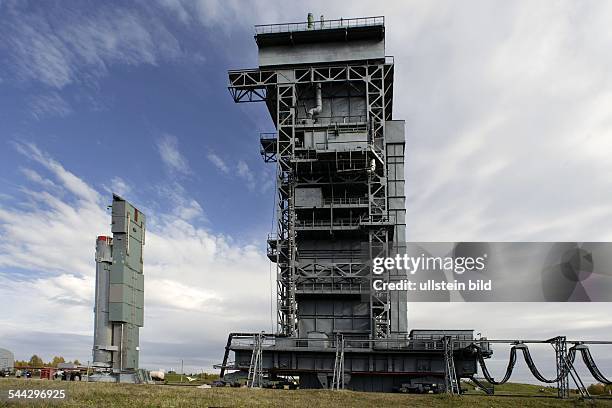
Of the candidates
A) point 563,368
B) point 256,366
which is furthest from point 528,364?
point 256,366

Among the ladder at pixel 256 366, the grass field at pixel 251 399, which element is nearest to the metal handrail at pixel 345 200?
the ladder at pixel 256 366

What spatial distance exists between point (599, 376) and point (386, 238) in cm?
2005

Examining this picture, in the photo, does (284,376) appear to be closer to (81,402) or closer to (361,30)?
(81,402)

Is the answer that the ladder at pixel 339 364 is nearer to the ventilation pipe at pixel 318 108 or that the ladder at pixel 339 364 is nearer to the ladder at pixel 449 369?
the ladder at pixel 449 369

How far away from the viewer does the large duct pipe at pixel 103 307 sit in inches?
1844

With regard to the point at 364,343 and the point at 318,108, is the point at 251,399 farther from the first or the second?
the point at 318,108

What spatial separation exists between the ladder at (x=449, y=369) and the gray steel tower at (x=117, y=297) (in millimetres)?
24691

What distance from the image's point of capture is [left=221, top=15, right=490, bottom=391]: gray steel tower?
153 feet

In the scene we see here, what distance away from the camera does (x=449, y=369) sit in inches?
1612

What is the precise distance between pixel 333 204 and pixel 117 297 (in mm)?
19458

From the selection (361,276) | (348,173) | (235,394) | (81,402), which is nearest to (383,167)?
(348,173)

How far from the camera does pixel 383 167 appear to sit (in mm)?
53062

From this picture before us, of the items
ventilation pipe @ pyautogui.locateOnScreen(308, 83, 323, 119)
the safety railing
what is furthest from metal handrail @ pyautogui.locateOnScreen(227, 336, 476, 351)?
ventilation pipe @ pyautogui.locateOnScreen(308, 83, 323, 119)

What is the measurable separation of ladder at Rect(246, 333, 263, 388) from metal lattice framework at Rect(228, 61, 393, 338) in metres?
4.45
